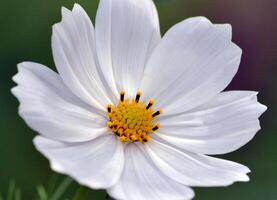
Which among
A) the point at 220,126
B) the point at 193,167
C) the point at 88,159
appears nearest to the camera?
the point at 88,159

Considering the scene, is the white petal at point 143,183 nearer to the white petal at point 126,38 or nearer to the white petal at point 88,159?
the white petal at point 88,159

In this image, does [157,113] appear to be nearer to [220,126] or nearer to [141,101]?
[141,101]

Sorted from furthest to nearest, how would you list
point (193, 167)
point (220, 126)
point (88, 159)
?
point (220, 126) < point (193, 167) < point (88, 159)

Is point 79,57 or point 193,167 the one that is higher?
point 79,57

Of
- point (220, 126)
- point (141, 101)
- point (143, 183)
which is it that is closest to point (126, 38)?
point (141, 101)

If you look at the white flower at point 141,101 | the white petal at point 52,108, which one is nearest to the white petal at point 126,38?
the white flower at point 141,101

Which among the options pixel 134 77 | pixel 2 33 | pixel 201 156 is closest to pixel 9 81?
pixel 2 33
